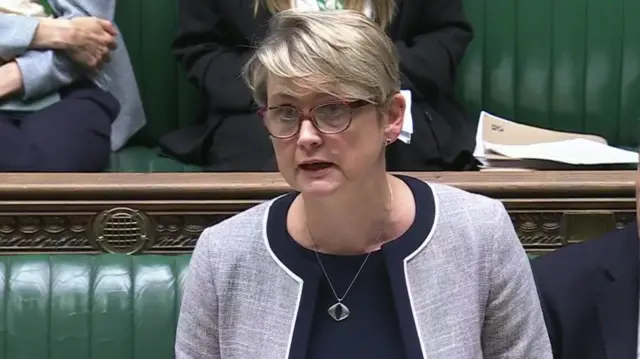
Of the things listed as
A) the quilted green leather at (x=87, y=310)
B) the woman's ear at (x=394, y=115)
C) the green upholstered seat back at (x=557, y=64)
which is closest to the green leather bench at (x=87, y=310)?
the quilted green leather at (x=87, y=310)

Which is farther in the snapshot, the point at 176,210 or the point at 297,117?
the point at 176,210

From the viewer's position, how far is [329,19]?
43.2 inches

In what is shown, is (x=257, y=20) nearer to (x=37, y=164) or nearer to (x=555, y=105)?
(x=37, y=164)

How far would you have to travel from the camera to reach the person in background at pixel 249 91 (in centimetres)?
199

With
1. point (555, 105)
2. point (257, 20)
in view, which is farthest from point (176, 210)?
point (555, 105)

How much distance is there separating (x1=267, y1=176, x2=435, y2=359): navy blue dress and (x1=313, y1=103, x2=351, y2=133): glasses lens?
17 centimetres

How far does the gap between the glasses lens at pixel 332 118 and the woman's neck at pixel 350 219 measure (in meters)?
0.08

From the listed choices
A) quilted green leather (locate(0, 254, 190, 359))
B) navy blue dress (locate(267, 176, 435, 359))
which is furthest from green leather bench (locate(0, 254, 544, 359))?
navy blue dress (locate(267, 176, 435, 359))

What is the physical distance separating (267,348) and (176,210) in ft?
1.97

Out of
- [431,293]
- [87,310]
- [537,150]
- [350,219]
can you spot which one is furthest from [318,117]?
[537,150]

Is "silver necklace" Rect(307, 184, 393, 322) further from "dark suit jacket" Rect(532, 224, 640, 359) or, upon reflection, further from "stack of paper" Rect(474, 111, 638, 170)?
"stack of paper" Rect(474, 111, 638, 170)

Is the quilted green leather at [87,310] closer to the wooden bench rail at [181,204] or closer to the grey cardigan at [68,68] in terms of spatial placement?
the wooden bench rail at [181,204]

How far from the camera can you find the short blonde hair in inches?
42.2

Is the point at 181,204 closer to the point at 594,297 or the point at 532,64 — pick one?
the point at 594,297
